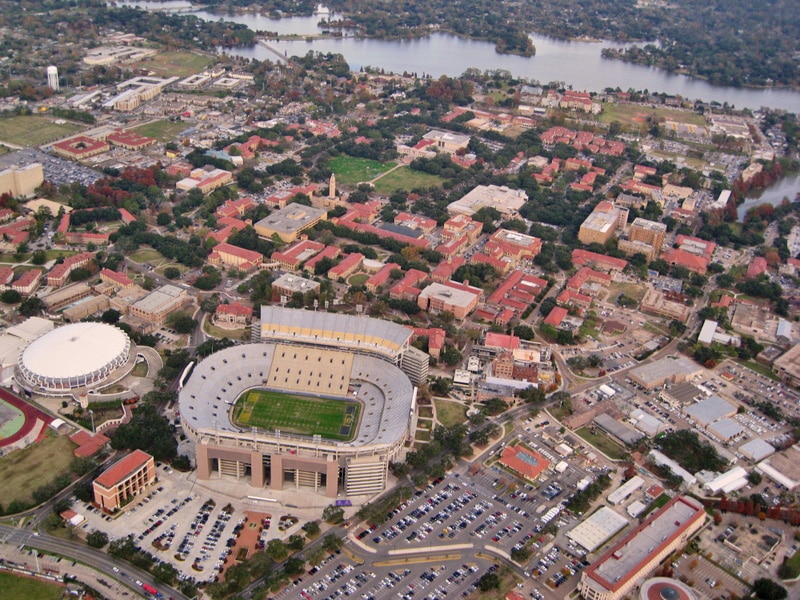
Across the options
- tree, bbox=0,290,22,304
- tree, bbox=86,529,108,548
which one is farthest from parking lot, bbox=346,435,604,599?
tree, bbox=0,290,22,304

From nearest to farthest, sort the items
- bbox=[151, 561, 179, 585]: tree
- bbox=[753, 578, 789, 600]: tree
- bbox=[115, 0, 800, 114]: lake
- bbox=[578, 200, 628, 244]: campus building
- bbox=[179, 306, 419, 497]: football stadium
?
bbox=[151, 561, 179, 585]: tree
bbox=[753, 578, 789, 600]: tree
bbox=[179, 306, 419, 497]: football stadium
bbox=[578, 200, 628, 244]: campus building
bbox=[115, 0, 800, 114]: lake

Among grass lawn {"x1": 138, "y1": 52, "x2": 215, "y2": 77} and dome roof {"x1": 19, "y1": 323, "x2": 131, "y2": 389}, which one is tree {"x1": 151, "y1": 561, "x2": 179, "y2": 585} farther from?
grass lawn {"x1": 138, "y1": 52, "x2": 215, "y2": 77}

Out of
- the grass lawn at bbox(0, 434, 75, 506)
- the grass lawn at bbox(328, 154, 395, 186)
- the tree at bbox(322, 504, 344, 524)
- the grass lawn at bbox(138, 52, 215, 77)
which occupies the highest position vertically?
the grass lawn at bbox(138, 52, 215, 77)

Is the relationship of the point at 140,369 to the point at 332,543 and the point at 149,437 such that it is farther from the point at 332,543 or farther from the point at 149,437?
the point at 332,543

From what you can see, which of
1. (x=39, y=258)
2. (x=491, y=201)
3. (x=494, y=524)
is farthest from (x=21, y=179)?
(x=494, y=524)

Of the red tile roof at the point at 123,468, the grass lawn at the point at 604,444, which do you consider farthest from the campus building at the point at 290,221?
the grass lawn at the point at 604,444

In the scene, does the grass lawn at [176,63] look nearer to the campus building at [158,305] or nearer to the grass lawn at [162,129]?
the grass lawn at [162,129]
